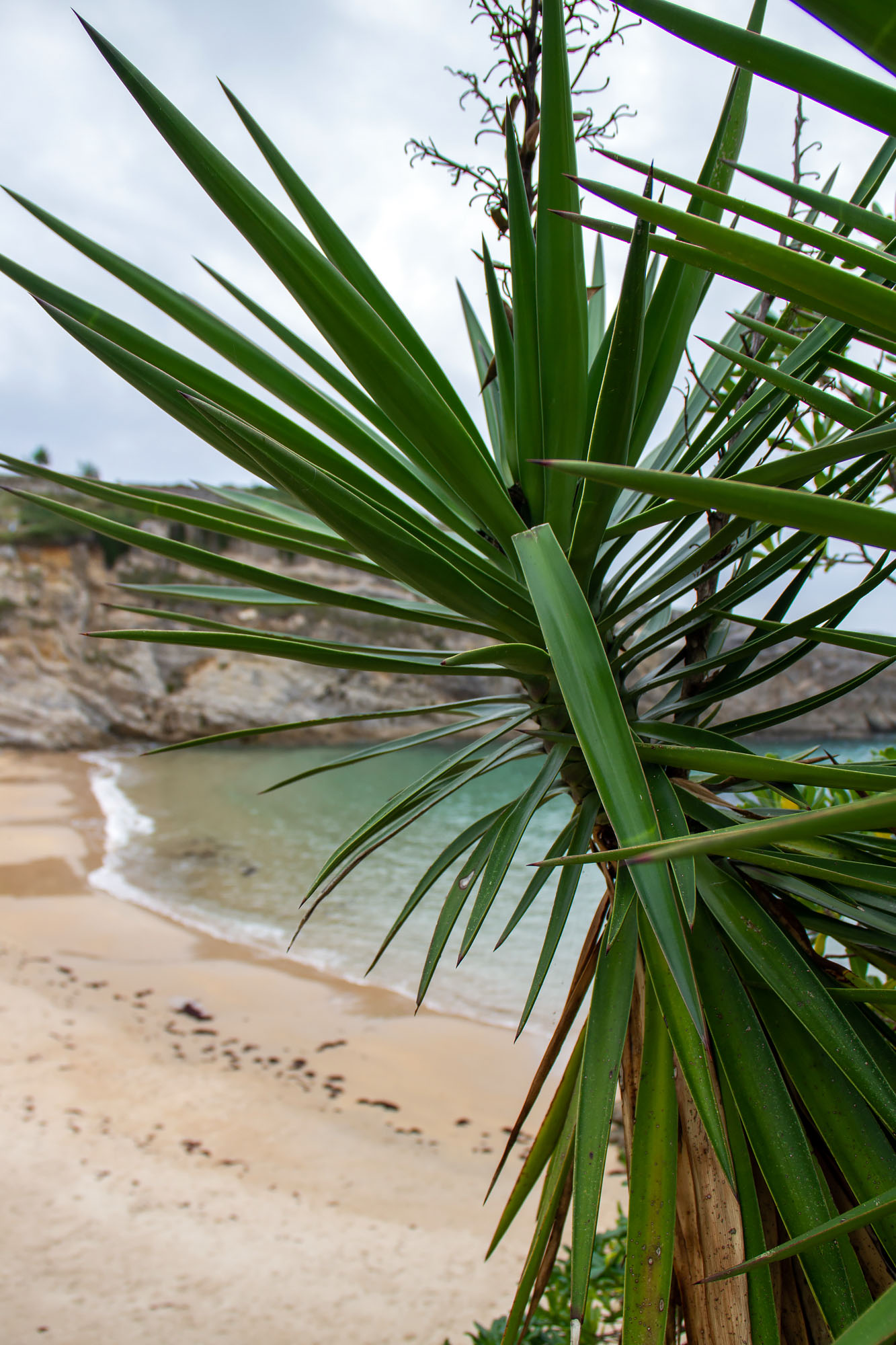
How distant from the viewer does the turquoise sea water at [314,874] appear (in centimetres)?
741

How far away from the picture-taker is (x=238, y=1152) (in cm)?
375

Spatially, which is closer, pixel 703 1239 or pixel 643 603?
pixel 703 1239

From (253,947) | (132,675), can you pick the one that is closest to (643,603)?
(253,947)

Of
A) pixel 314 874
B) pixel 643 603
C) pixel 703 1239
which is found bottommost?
pixel 314 874

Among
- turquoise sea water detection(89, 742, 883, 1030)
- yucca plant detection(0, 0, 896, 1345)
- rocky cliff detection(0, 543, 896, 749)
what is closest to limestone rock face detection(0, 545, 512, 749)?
rocky cliff detection(0, 543, 896, 749)

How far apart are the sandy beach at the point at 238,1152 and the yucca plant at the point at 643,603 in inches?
80.9

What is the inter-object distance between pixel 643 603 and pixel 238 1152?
3.76m

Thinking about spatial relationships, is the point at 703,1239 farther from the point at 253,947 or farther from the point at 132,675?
the point at 132,675

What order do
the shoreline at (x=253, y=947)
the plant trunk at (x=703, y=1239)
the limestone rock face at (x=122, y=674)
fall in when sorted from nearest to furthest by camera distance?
the plant trunk at (x=703, y=1239) → the shoreline at (x=253, y=947) → the limestone rock face at (x=122, y=674)

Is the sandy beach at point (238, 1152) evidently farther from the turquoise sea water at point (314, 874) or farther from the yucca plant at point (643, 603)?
the yucca plant at point (643, 603)

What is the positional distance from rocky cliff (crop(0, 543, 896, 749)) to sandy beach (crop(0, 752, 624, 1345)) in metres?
12.6

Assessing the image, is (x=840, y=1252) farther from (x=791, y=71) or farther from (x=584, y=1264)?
(x=791, y=71)

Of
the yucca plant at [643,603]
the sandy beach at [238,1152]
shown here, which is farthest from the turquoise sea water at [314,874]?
the sandy beach at [238,1152]

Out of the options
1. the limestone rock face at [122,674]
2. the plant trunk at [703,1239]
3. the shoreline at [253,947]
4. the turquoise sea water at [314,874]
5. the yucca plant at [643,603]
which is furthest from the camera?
the limestone rock face at [122,674]
